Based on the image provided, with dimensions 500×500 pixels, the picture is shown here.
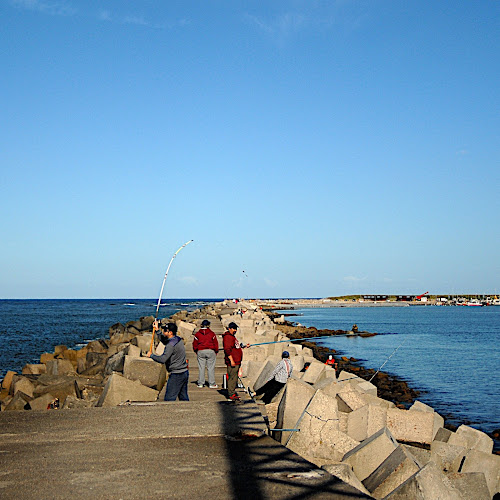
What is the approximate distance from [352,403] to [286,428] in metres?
1.98

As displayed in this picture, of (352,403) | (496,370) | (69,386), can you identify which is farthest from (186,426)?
(496,370)

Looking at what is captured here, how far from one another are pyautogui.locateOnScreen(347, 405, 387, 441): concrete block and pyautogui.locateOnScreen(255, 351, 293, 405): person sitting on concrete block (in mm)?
1627

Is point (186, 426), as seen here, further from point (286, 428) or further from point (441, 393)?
point (441, 393)

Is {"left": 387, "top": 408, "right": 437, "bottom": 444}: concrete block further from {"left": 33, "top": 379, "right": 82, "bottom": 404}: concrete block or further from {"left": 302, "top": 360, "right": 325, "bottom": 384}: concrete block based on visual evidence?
{"left": 33, "top": 379, "right": 82, "bottom": 404}: concrete block

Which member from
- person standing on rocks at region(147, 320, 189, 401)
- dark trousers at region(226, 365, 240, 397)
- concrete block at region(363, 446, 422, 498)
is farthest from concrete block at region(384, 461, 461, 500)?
person standing on rocks at region(147, 320, 189, 401)

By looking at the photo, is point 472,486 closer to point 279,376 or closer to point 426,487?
point 426,487

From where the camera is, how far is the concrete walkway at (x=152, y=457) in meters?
4.25

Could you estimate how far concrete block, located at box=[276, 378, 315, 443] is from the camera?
6.46m

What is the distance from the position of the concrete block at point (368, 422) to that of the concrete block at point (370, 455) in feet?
3.86

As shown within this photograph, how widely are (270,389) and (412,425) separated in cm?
219

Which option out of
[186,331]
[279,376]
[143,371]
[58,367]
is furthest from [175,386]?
[186,331]

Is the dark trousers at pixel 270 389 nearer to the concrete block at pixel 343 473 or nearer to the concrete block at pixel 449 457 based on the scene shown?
the concrete block at pixel 449 457

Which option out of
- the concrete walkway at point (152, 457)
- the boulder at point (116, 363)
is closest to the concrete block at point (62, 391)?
the boulder at point (116, 363)

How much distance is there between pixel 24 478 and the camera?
455 centimetres
